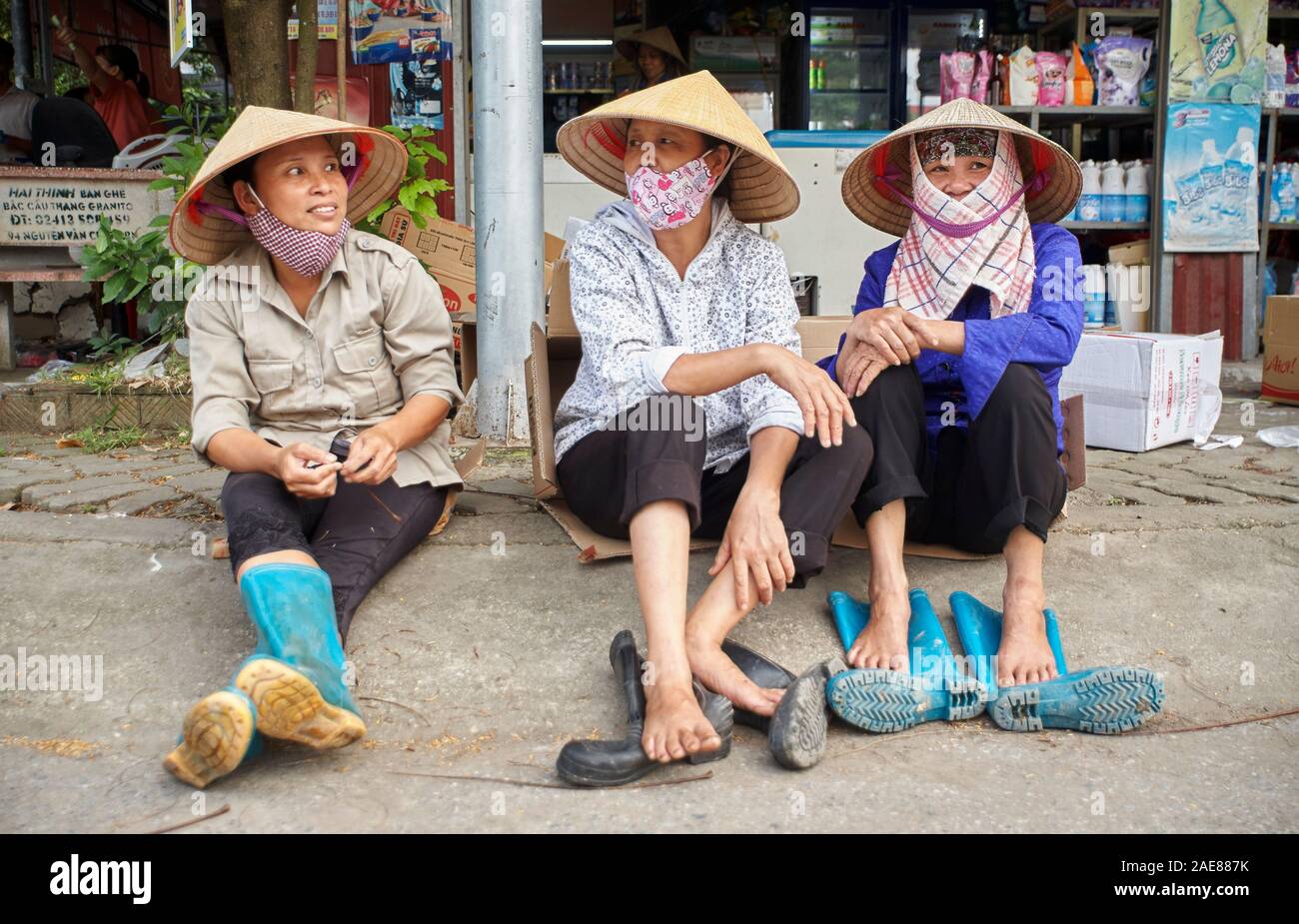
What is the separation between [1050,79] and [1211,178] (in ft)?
3.45

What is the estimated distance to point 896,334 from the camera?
7.88ft

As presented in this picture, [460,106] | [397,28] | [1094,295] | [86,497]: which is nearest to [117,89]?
[397,28]

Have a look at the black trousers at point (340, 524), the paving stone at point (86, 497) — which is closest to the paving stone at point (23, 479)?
the paving stone at point (86, 497)

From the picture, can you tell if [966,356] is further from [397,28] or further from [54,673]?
[397,28]

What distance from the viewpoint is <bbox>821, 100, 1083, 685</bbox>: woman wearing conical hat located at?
2354 millimetres

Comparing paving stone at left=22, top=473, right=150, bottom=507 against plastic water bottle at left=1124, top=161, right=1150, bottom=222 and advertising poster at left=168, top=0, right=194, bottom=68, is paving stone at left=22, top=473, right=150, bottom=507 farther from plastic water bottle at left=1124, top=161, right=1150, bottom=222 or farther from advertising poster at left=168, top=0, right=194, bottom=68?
plastic water bottle at left=1124, top=161, right=1150, bottom=222

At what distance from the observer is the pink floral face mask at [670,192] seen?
249 centimetres

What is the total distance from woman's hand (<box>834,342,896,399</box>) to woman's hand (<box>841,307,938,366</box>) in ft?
0.06

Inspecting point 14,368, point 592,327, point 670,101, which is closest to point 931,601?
point 592,327

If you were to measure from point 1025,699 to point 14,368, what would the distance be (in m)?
6.01

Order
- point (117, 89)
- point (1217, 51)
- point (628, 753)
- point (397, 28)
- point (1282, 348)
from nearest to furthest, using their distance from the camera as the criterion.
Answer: point (628, 753), point (1282, 348), point (1217, 51), point (397, 28), point (117, 89)

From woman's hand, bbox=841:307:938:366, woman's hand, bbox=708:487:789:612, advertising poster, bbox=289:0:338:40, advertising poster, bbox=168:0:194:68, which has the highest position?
advertising poster, bbox=289:0:338:40

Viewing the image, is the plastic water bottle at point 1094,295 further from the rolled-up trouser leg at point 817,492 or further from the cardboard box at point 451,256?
the rolled-up trouser leg at point 817,492

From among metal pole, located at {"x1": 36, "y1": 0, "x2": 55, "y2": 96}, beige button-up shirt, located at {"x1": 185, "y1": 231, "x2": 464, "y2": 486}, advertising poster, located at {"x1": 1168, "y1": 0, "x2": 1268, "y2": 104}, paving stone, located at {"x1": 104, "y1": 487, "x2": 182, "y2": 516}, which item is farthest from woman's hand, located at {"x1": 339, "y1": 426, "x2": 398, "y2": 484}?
metal pole, located at {"x1": 36, "y1": 0, "x2": 55, "y2": 96}
